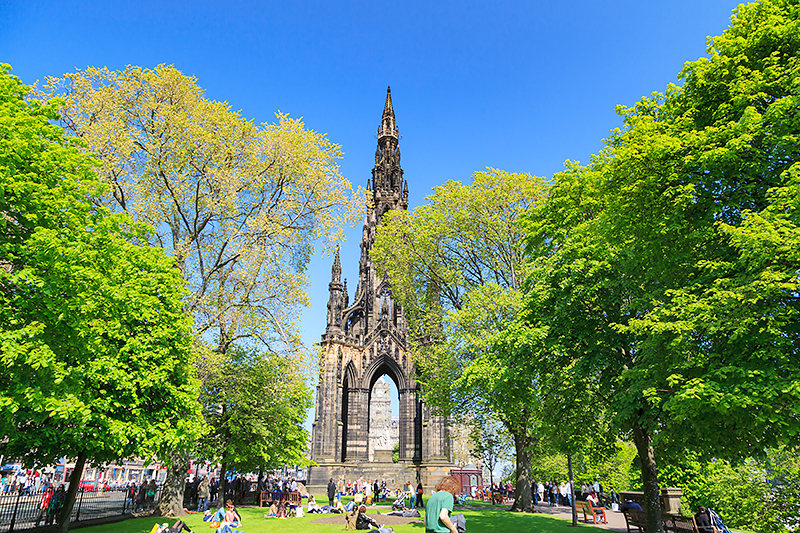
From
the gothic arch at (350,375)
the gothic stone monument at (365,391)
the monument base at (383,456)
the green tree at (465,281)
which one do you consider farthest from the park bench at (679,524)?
the gothic arch at (350,375)

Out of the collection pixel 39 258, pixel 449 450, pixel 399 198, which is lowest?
pixel 449 450

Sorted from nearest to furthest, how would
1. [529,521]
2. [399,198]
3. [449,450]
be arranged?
[529,521], [449,450], [399,198]

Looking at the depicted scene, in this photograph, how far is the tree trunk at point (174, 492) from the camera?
58.4 ft

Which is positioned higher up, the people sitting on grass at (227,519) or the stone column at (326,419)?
the stone column at (326,419)

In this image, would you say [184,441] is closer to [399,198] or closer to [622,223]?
[622,223]

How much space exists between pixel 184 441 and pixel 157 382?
6.78ft

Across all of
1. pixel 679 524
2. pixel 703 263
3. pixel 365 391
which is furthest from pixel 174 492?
pixel 365 391

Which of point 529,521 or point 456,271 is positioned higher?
point 456,271

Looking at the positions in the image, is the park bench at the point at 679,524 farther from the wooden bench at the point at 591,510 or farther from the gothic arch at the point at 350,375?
the gothic arch at the point at 350,375

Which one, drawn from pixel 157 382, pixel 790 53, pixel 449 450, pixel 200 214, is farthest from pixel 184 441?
pixel 449 450

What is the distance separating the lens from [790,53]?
31.9ft

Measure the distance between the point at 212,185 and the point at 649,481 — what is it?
59.7ft

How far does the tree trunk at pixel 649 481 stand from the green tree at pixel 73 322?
12.0 m

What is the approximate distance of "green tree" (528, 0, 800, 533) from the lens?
7828mm
